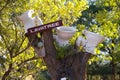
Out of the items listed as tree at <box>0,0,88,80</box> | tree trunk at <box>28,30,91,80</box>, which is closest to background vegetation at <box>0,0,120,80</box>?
tree at <box>0,0,88,80</box>

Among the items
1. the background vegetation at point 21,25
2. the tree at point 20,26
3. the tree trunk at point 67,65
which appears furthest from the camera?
the tree at point 20,26

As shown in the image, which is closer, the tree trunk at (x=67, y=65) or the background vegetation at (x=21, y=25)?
the tree trunk at (x=67, y=65)

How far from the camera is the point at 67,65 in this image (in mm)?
7766

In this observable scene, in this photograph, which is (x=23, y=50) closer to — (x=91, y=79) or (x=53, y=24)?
(x=53, y=24)

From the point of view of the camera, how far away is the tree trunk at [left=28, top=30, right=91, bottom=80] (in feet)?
25.3

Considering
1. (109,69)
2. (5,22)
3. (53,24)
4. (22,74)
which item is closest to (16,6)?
(5,22)

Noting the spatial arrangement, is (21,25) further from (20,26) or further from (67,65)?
(67,65)

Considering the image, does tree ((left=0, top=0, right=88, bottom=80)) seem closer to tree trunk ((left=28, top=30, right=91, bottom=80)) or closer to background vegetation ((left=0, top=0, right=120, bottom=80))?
background vegetation ((left=0, top=0, right=120, bottom=80))

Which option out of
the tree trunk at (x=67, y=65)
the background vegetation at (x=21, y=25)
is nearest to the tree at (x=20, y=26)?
the background vegetation at (x=21, y=25)

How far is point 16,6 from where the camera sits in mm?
9430

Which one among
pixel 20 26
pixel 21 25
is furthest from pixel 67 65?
pixel 20 26

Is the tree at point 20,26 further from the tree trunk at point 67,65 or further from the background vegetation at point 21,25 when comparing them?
the tree trunk at point 67,65

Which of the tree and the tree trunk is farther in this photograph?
the tree

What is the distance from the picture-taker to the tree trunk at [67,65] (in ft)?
25.3
